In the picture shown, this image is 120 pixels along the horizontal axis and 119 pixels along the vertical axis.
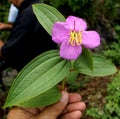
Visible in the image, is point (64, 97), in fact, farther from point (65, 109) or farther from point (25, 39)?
point (25, 39)

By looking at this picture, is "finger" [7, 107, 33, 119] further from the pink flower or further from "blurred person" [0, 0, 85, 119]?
"blurred person" [0, 0, 85, 119]

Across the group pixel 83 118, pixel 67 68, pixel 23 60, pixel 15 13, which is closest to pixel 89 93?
pixel 83 118

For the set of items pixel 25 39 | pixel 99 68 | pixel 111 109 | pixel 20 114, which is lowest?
pixel 111 109

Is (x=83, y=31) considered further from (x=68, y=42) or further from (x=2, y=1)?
(x=2, y=1)

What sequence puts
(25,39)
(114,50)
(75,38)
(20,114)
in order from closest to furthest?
(75,38), (20,114), (25,39), (114,50)

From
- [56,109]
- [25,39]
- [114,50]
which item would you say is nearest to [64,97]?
[56,109]

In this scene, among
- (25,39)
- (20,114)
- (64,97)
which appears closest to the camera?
(64,97)

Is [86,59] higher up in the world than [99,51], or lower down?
higher up
